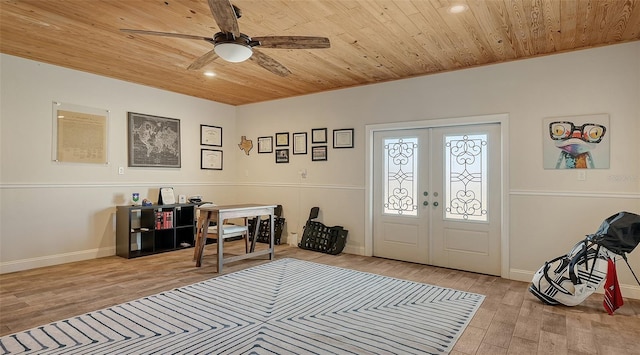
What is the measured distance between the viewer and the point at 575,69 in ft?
12.2

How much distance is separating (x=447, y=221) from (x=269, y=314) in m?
2.73

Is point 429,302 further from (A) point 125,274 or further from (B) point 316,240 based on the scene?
(A) point 125,274

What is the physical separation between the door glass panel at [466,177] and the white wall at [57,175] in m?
4.35

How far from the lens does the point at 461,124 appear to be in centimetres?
440

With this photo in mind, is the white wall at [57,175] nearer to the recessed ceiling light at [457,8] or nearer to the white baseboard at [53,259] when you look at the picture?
the white baseboard at [53,259]

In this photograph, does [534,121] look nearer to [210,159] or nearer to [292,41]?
[292,41]

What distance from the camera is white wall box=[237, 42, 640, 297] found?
11.4ft

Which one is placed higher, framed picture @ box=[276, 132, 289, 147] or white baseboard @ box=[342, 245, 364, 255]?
framed picture @ box=[276, 132, 289, 147]

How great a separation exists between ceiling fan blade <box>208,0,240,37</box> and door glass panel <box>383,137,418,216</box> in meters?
3.04

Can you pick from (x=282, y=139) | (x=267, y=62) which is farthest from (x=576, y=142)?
(x=282, y=139)

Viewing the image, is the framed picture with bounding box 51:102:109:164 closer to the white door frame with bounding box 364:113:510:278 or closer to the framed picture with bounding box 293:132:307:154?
the framed picture with bounding box 293:132:307:154

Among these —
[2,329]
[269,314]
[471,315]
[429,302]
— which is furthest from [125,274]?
[471,315]

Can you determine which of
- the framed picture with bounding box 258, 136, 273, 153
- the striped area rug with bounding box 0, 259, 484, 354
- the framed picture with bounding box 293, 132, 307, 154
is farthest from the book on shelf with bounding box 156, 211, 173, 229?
the framed picture with bounding box 293, 132, 307, 154

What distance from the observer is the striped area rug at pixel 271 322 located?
7.72 feet
